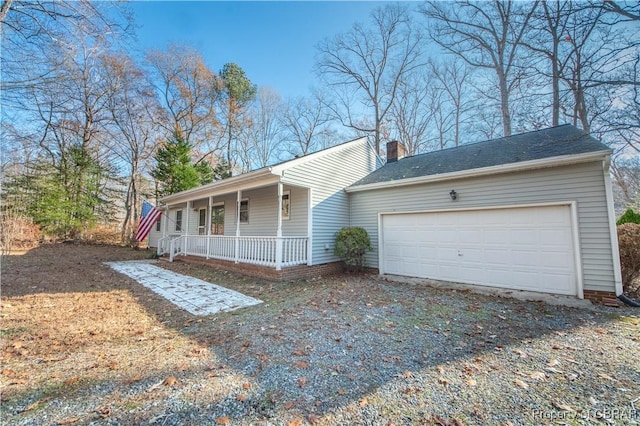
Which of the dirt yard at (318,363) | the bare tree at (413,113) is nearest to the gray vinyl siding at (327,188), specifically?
the dirt yard at (318,363)

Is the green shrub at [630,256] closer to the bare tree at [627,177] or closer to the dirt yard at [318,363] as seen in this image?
the dirt yard at [318,363]

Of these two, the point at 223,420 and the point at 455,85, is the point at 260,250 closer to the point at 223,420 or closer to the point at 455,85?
the point at 223,420

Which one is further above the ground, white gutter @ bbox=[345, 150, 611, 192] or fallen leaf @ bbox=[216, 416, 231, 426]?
white gutter @ bbox=[345, 150, 611, 192]

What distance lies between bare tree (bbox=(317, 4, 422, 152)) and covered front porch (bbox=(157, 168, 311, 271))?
11.0m

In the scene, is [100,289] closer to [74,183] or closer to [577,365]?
[577,365]

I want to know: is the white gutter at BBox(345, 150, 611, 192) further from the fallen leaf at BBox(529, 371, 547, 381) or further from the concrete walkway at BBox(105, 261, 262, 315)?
the concrete walkway at BBox(105, 261, 262, 315)

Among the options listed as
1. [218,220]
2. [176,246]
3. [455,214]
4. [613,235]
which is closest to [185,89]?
[218,220]

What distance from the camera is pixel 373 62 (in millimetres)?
19547

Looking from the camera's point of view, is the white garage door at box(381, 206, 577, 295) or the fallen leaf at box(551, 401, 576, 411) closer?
the fallen leaf at box(551, 401, 576, 411)

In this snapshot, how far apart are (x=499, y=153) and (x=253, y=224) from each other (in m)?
9.22

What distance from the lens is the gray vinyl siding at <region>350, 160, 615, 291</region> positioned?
5621 mm

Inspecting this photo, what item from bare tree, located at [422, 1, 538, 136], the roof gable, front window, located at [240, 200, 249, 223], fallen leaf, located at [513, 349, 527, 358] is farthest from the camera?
bare tree, located at [422, 1, 538, 136]

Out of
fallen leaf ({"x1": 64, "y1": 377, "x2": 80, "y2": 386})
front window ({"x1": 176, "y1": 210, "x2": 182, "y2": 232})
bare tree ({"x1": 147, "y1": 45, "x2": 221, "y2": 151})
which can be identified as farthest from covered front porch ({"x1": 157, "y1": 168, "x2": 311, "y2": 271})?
bare tree ({"x1": 147, "y1": 45, "x2": 221, "y2": 151})

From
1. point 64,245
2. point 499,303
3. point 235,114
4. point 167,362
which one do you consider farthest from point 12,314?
point 235,114
